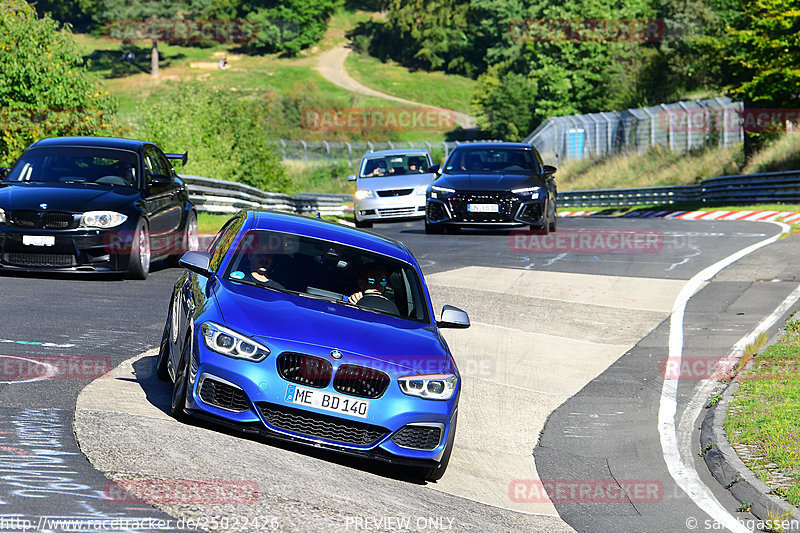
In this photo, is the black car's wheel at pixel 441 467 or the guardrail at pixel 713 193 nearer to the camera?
the black car's wheel at pixel 441 467

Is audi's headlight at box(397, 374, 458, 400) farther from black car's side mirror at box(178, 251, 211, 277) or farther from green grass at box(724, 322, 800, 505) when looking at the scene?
green grass at box(724, 322, 800, 505)

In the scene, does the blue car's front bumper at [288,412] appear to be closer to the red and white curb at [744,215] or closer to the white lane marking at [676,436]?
the white lane marking at [676,436]

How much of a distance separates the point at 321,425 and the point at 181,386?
3.31 ft

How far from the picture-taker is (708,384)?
1149 cm

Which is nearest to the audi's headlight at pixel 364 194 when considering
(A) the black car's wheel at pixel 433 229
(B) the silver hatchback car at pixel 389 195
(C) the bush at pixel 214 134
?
(B) the silver hatchback car at pixel 389 195

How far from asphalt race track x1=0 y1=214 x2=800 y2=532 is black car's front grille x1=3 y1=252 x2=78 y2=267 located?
0.24m

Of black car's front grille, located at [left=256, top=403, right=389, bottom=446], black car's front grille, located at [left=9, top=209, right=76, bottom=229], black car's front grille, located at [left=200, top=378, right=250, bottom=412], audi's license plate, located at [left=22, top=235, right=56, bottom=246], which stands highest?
black car's front grille, located at [left=200, top=378, right=250, bottom=412]

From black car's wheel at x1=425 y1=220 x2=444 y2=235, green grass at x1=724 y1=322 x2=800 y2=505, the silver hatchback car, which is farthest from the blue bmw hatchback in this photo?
the silver hatchback car

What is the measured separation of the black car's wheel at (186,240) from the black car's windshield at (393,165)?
455 inches

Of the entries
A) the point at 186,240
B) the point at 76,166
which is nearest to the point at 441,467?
the point at 76,166

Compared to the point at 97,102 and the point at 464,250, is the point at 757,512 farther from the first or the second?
the point at 97,102

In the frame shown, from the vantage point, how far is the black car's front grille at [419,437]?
7.39m

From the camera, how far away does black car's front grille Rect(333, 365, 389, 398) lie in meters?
7.27

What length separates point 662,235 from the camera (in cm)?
2312
